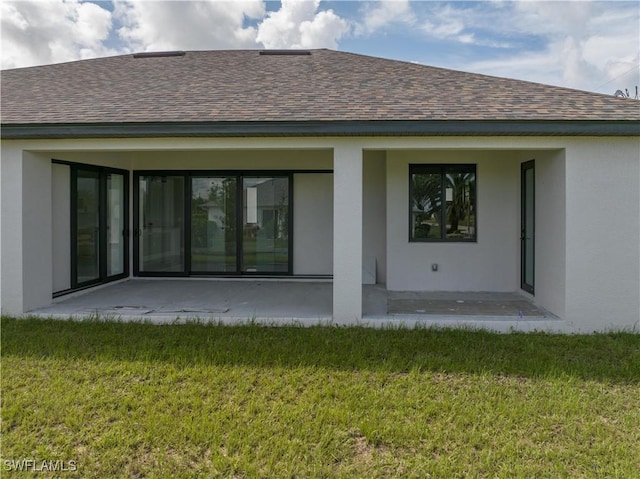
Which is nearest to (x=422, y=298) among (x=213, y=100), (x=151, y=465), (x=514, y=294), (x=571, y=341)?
(x=514, y=294)

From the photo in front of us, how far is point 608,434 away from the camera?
354 cm

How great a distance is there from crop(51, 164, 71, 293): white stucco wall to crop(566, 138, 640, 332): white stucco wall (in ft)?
27.8

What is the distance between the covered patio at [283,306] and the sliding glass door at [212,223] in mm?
943

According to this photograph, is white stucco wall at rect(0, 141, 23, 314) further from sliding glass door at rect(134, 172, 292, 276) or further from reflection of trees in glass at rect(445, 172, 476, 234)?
reflection of trees in glass at rect(445, 172, 476, 234)

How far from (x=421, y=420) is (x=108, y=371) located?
127 inches

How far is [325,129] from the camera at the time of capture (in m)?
6.17

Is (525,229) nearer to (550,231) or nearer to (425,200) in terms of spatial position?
(550,231)

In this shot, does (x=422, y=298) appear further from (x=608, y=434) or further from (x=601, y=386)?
(x=608, y=434)

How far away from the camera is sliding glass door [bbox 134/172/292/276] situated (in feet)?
33.9

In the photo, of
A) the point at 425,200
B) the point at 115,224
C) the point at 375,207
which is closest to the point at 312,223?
the point at 375,207

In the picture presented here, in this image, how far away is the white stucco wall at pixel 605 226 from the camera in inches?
243
